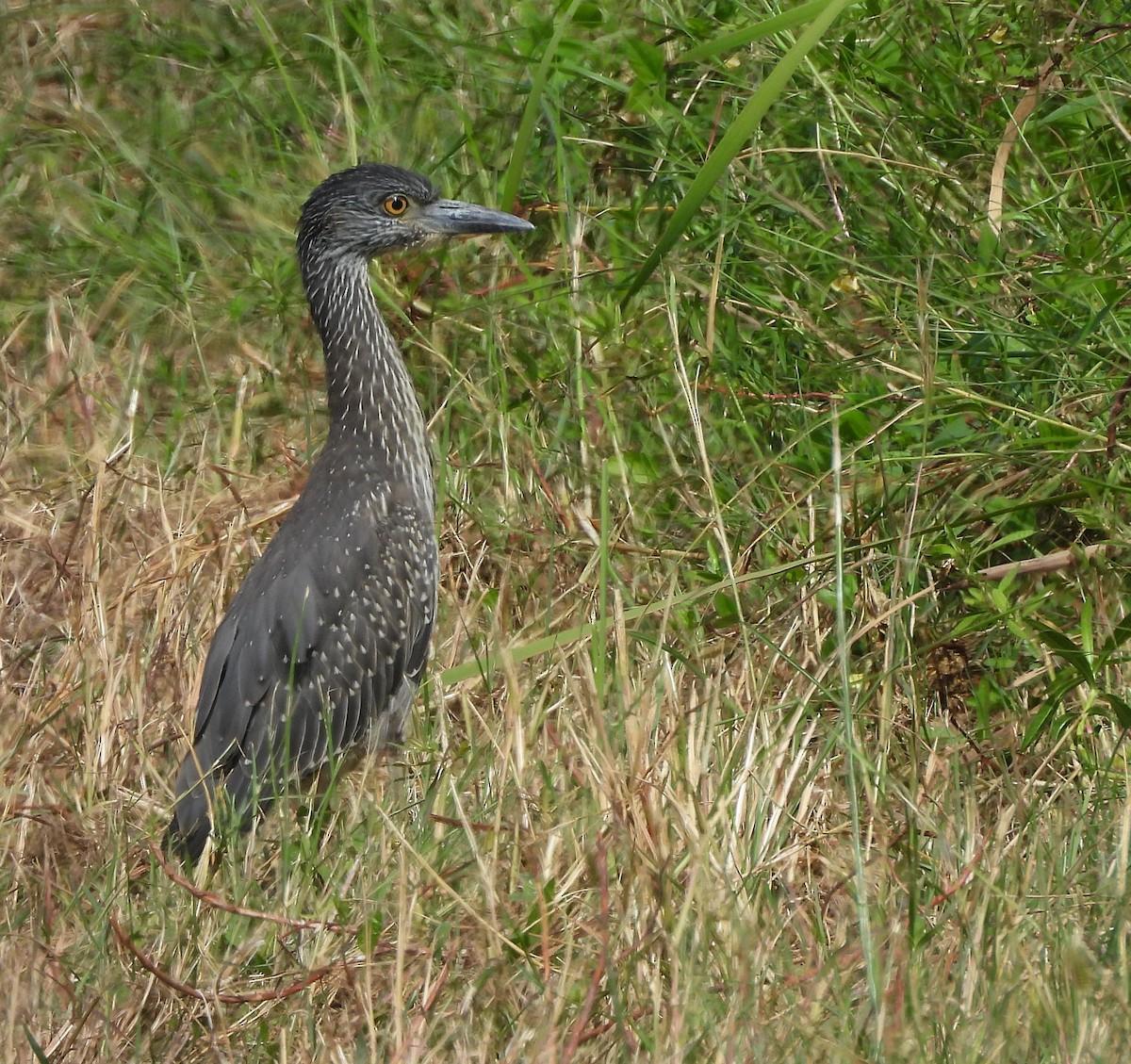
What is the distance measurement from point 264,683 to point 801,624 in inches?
58.2

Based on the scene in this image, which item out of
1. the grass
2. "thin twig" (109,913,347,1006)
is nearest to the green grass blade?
the grass

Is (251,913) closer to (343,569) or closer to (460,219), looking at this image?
Result: (343,569)

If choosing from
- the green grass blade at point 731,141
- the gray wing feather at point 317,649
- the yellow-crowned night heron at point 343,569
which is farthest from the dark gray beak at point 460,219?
the green grass blade at point 731,141

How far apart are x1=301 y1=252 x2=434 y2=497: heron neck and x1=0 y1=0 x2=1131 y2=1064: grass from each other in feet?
0.94

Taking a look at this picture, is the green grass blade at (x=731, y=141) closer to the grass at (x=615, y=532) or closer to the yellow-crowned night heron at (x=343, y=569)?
the grass at (x=615, y=532)

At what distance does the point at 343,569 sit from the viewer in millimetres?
5148

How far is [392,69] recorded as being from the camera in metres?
6.23

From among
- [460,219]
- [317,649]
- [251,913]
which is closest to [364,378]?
[460,219]

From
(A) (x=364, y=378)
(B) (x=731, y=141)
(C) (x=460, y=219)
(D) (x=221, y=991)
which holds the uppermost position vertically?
(B) (x=731, y=141)

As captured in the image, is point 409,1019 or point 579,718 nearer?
point 409,1019

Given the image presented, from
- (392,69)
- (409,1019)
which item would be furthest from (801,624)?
(392,69)

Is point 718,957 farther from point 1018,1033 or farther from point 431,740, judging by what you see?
point 431,740

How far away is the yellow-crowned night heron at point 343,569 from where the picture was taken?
491 cm

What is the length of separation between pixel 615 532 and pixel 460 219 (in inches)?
43.1
